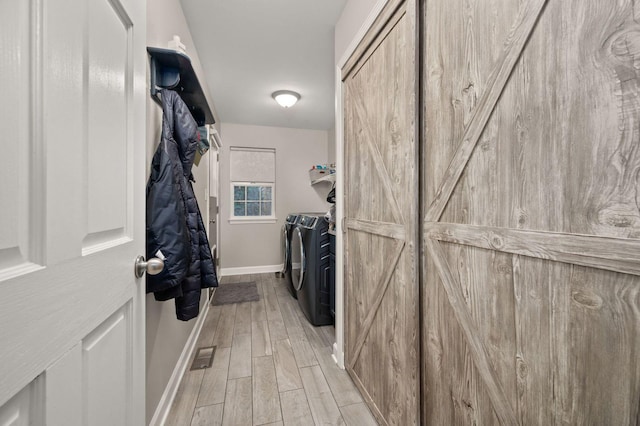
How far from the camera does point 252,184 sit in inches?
175

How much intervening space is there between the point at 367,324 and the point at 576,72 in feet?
4.51

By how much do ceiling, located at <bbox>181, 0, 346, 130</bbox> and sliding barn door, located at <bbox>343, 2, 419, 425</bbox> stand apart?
25.4 inches

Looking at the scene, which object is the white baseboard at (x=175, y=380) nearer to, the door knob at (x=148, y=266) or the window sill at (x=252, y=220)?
the door knob at (x=148, y=266)

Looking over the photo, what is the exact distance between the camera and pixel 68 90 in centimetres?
50

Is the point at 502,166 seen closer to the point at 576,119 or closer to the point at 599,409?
the point at 576,119

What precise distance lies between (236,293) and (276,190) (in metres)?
1.86

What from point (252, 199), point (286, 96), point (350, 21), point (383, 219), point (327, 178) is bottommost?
point (383, 219)

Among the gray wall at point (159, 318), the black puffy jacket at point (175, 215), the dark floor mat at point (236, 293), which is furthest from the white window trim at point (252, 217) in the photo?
the black puffy jacket at point (175, 215)

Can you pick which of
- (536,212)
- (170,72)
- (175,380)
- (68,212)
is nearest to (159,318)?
(175,380)

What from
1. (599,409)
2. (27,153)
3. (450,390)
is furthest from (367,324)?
(27,153)

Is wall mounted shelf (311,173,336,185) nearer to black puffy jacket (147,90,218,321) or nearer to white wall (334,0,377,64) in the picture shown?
white wall (334,0,377,64)

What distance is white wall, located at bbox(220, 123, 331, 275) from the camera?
427 centimetres

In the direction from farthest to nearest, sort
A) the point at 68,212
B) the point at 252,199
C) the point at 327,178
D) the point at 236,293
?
the point at 252,199, the point at 327,178, the point at 236,293, the point at 68,212

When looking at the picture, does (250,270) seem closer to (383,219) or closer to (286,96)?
(286,96)
